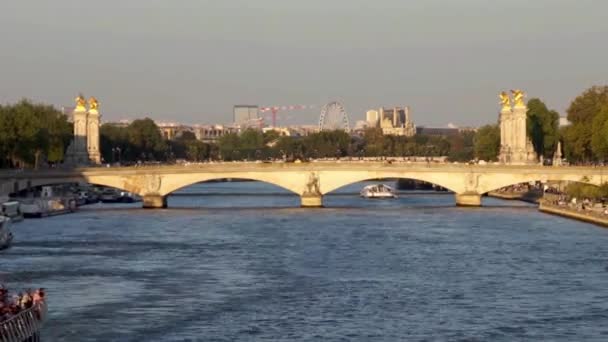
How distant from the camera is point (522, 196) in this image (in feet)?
343

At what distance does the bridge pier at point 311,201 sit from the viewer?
88625mm

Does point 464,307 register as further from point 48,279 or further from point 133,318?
point 48,279

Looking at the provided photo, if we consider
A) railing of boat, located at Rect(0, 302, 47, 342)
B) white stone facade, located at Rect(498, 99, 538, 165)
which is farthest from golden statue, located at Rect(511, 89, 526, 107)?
railing of boat, located at Rect(0, 302, 47, 342)

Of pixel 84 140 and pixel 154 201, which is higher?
pixel 84 140

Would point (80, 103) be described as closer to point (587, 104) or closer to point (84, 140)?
point (84, 140)

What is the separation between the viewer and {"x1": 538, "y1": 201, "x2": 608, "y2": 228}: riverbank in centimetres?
7038

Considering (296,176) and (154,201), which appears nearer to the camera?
(154,201)

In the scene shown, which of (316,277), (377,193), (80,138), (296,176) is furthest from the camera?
(80,138)

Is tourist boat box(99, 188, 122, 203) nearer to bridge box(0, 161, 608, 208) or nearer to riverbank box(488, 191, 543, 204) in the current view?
bridge box(0, 161, 608, 208)

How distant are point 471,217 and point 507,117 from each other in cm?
3773

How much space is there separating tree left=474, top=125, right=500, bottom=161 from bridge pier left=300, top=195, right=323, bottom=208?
3981 cm

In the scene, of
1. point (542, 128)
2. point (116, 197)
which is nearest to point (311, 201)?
point (116, 197)

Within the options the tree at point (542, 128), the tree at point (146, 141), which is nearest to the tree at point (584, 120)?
the tree at point (542, 128)

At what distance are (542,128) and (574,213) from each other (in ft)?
149
